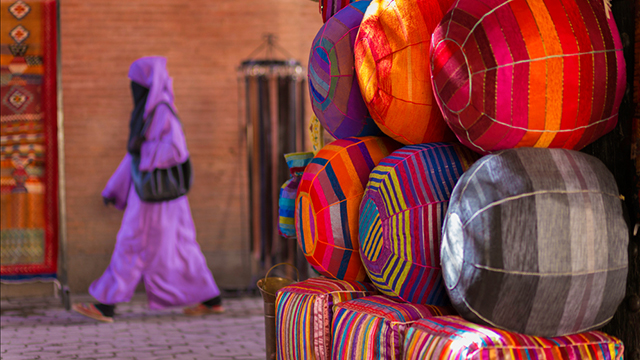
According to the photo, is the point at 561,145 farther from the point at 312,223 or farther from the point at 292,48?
the point at 292,48

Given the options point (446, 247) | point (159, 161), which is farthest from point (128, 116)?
point (446, 247)

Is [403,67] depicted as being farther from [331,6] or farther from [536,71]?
[331,6]

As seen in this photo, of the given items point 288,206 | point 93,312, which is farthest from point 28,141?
point 288,206

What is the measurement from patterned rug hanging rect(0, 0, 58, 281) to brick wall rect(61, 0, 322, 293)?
1.00 m

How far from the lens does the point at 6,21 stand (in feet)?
14.8

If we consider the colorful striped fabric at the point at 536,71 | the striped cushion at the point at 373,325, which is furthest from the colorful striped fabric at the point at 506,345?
the colorful striped fabric at the point at 536,71

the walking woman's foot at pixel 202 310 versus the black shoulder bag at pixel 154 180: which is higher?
the black shoulder bag at pixel 154 180

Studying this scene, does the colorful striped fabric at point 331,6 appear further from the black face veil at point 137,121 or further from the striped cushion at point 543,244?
the black face veil at point 137,121

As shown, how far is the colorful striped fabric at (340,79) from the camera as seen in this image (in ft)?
5.88

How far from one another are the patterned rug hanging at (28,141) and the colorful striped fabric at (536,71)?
398 cm

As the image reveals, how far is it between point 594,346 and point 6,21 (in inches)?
179

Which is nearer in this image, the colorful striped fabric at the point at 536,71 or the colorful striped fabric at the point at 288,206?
the colorful striped fabric at the point at 536,71

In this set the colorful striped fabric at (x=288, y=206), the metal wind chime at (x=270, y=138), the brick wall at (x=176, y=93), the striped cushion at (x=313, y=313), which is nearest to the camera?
the striped cushion at (x=313, y=313)

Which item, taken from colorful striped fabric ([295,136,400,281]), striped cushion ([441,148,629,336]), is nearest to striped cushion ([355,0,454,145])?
colorful striped fabric ([295,136,400,281])
